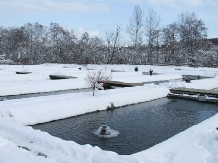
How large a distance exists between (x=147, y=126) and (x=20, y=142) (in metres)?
6.04

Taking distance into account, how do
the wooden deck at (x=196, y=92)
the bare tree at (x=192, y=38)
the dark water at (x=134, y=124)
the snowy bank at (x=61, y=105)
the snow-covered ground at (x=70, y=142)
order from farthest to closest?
the bare tree at (x=192, y=38), the wooden deck at (x=196, y=92), the snowy bank at (x=61, y=105), the dark water at (x=134, y=124), the snow-covered ground at (x=70, y=142)

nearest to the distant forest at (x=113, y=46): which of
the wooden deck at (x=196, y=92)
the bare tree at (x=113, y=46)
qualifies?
the bare tree at (x=113, y=46)

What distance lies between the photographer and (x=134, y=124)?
1230 centimetres

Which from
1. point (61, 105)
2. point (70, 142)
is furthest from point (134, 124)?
point (70, 142)

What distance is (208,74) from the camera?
38219 millimetres

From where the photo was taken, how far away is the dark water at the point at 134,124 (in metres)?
9.71

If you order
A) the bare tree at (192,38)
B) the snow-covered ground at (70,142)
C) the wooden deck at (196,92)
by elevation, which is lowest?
the snow-covered ground at (70,142)

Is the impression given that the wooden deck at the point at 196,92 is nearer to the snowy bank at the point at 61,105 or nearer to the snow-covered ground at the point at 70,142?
the snowy bank at the point at 61,105

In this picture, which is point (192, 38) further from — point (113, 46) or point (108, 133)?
point (108, 133)

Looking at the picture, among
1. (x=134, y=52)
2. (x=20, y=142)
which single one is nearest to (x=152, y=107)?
(x=20, y=142)

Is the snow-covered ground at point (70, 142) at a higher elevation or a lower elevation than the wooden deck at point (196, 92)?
lower

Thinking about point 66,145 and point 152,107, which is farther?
point 152,107

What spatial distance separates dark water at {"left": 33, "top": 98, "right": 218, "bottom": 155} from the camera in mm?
9711

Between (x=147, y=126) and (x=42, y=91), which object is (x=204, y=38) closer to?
(x=42, y=91)
